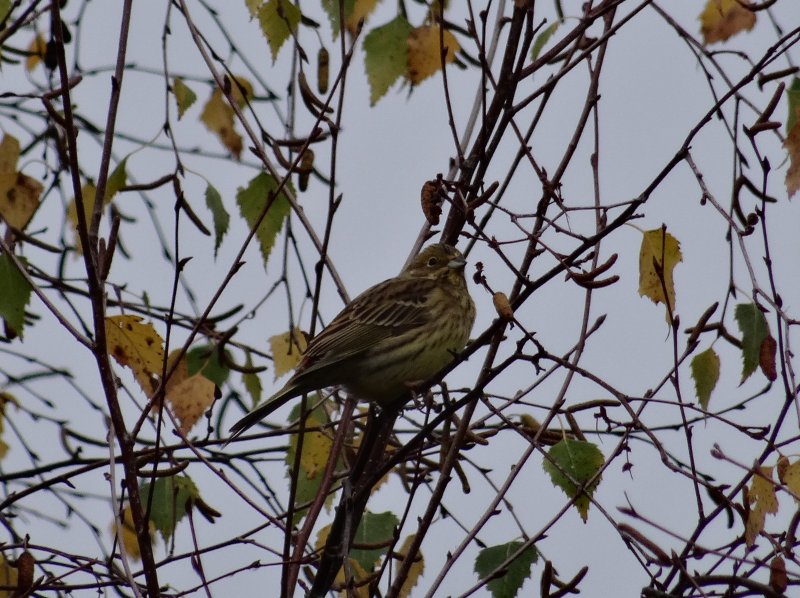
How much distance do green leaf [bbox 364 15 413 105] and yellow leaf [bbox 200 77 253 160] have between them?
2.64 feet

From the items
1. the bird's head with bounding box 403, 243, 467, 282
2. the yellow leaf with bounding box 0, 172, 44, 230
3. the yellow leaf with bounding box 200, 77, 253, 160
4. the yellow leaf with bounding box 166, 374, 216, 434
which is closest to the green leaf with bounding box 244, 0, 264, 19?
the yellow leaf with bounding box 200, 77, 253, 160

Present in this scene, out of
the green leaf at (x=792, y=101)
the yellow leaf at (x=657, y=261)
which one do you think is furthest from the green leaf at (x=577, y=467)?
the green leaf at (x=792, y=101)

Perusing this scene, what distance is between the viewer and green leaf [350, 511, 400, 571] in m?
5.00

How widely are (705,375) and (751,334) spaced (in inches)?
8.8

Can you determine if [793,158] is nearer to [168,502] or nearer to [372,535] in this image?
[372,535]

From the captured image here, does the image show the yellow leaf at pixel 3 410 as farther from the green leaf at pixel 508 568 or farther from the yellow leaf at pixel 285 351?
the green leaf at pixel 508 568

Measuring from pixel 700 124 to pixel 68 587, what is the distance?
8.97 ft

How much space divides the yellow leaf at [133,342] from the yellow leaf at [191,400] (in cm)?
15

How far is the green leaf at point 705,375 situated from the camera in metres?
4.54

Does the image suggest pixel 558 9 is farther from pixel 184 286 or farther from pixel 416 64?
pixel 184 286

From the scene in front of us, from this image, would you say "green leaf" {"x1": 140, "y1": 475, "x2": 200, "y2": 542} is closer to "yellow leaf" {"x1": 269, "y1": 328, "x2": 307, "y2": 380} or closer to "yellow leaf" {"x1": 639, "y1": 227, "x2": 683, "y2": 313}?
"yellow leaf" {"x1": 269, "y1": 328, "x2": 307, "y2": 380}

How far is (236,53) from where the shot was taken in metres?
6.23

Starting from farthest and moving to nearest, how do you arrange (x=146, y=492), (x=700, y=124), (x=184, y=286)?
1. (x=184, y=286)
2. (x=146, y=492)
3. (x=700, y=124)

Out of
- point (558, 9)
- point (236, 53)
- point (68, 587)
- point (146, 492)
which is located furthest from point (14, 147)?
point (558, 9)
